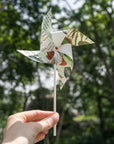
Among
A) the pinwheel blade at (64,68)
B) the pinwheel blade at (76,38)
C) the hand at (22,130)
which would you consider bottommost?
the hand at (22,130)

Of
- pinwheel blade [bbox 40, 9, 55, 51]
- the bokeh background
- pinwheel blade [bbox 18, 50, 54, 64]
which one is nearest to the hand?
pinwheel blade [bbox 18, 50, 54, 64]

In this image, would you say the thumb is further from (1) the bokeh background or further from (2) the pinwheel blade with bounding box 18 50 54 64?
(1) the bokeh background

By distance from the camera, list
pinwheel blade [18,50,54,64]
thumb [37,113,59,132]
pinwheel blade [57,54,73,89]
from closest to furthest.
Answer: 1. thumb [37,113,59,132]
2. pinwheel blade [18,50,54,64]
3. pinwheel blade [57,54,73,89]

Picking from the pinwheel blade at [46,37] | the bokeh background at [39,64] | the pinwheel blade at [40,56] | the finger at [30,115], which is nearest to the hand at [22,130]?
the finger at [30,115]

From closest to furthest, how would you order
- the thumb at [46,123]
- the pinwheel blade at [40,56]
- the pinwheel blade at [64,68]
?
the thumb at [46,123]
the pinwheel blade at [40,56]
the pinwheel blade at [64,68]

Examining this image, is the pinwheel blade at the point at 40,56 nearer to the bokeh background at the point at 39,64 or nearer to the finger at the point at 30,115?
the finger at the point at 30,115

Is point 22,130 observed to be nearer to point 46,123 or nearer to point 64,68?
point 46,123

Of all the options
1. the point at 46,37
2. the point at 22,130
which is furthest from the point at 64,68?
the point at 22,130

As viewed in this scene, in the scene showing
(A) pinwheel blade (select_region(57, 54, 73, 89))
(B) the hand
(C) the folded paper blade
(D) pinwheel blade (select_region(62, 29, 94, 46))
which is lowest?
(B) the hand
